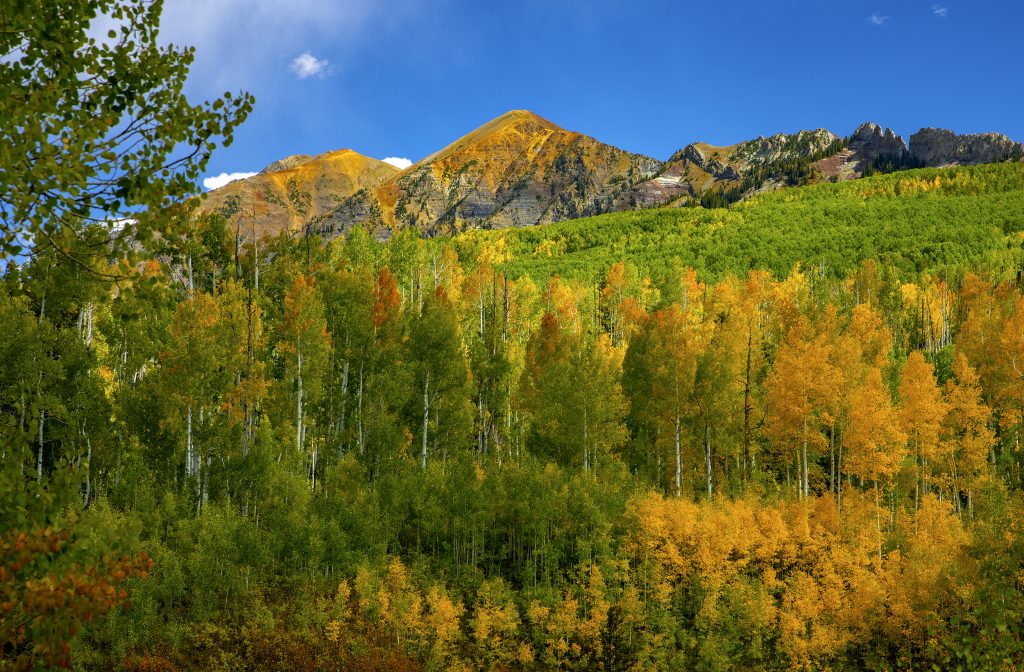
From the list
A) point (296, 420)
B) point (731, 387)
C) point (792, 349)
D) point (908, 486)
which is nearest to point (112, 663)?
point (296, 420)

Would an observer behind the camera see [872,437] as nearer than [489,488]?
No

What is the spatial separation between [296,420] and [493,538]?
11.9 metres

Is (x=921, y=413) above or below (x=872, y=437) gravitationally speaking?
above

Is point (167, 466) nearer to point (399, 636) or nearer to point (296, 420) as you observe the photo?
point (296, 420)

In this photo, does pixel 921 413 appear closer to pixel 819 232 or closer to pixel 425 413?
pixel 425 413

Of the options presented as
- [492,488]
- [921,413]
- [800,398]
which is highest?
[800,398]

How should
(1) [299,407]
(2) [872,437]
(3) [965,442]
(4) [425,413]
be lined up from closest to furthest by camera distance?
(1) [299,407] → (2) [872,437] → (4) [425,413] → (3) [965,442]

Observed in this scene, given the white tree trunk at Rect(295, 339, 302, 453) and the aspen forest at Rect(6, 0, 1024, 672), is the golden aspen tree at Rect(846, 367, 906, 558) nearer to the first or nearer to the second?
the aspen forest at Rect(6, 0, 1024, 672)

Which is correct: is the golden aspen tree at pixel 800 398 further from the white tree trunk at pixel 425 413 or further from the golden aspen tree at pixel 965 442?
the white tree trunk at pixel 425 413

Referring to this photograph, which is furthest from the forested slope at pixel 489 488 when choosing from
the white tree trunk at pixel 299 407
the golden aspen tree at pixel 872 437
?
the white tree trunk at pixel 299 407

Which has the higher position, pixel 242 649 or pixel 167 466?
pixel 167 466

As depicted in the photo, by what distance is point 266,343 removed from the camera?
123 ft

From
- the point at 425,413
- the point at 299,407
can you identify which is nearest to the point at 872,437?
the point at 425,413

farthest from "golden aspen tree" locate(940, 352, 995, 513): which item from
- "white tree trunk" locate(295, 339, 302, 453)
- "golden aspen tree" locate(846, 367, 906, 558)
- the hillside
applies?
the hillside
